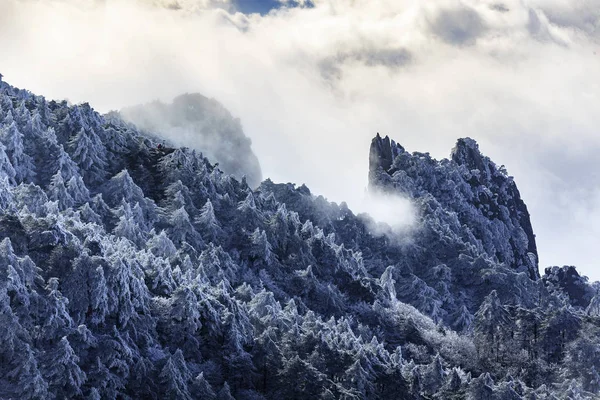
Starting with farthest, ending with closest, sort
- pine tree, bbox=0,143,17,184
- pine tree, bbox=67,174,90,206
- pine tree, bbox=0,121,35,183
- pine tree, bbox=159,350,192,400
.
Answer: pine tree, bbox=0,121,35,183, pine tree, bbox=67,174,90,206, pine tree, bbox=0,143,17,184, pine tree, bbox=159,350,192,400

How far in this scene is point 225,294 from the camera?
288 feet

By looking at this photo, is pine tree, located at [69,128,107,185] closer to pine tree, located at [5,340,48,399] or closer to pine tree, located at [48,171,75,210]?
pine tree, located at [48,171,75,210]

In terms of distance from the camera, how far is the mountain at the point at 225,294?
65.9 metres

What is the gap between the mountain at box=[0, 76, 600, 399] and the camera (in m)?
65.9

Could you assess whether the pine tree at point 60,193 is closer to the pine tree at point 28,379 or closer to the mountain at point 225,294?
the mountain at point 225,294

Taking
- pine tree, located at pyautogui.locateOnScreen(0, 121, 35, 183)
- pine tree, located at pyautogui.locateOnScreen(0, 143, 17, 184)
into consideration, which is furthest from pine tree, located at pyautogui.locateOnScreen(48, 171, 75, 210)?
pine tree, located at pyautogui.locateOnScreen(0, 143, 17, 184)

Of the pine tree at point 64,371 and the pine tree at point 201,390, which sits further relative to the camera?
the pine tree at point 201,390

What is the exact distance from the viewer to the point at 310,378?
240 feet

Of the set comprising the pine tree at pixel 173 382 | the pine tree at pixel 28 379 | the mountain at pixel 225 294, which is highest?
the mountain at pixel 225 294

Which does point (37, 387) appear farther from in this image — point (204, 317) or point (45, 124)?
point (45, 124)

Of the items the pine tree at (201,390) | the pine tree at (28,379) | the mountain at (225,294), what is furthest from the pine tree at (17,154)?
the pine tree at (28,379)

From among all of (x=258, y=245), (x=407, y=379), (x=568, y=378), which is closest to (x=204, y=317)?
(x=407, y=379)

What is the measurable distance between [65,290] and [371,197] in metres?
137

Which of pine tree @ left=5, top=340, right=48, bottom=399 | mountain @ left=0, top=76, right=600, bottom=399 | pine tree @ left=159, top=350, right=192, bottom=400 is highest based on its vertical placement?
mountain @ left=0, top=76, right=600, bottom=399
